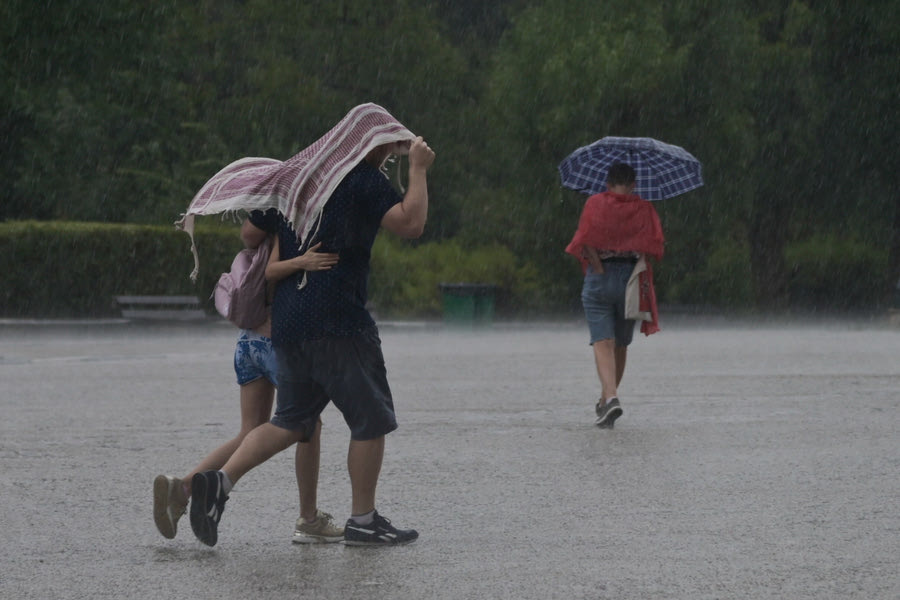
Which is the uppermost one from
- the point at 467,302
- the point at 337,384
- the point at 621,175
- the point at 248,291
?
the point at 621,175

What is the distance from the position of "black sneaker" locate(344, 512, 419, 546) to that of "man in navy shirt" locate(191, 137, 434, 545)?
0.01m

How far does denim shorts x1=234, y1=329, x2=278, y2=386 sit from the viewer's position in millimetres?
6273

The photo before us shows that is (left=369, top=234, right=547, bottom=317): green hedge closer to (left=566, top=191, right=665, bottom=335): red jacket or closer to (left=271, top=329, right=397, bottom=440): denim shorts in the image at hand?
(left=566, top=191, right=665, bottom=335): red jacket

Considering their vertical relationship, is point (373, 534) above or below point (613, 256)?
below

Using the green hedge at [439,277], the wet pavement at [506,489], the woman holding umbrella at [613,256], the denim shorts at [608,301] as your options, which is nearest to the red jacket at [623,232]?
the woman holding umbrella at [613,256]

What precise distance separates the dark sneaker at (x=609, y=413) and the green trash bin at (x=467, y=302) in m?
15.4

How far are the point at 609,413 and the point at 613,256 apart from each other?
3.70ft

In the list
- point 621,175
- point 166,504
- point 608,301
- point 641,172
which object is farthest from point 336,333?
point 641,172

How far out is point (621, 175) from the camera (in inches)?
428

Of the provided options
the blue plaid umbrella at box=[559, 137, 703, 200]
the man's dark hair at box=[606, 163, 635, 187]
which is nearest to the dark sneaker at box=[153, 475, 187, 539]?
the man's dark hair at box=[606, 163, 635, 187]

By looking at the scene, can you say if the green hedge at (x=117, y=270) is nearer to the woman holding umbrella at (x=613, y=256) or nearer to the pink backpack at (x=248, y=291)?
the woman holding umbrella at (x=613, y=256)

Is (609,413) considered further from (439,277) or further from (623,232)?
(439,277)

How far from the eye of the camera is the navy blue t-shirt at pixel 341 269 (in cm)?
601

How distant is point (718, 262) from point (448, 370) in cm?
1707
